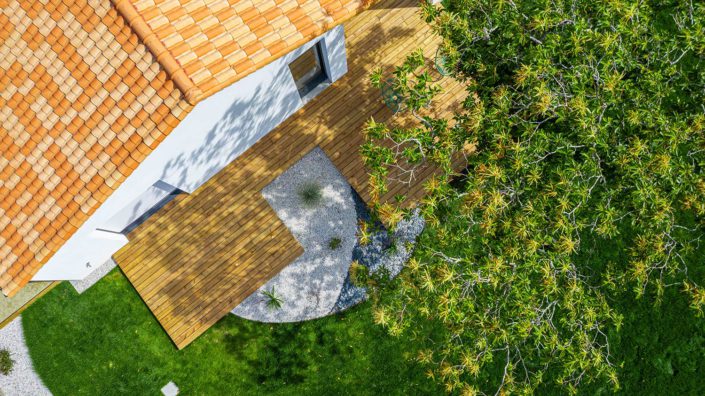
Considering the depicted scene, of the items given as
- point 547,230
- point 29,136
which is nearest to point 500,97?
point 547,230

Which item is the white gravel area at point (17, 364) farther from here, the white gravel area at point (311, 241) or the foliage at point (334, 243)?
the foliage at point (334, 243)

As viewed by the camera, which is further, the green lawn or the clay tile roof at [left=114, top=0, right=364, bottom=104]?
the green lawn

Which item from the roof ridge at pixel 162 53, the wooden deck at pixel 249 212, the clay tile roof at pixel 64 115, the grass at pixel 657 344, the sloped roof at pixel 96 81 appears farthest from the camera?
the wooden deck at pixel 249 212

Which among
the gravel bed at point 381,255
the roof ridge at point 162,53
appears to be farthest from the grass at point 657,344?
the roof ridge at point 162,53

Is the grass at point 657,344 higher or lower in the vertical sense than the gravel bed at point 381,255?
lower

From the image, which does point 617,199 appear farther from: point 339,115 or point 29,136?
point 29,136

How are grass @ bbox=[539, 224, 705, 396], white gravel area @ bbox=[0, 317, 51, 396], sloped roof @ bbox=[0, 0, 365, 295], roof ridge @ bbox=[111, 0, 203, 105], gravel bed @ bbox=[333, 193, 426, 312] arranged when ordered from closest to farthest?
1. roof ridge @ bbox=[111, 0, 203, 105]
2. sloped roof @ bbox=[0, 0, 365, 295]
3. grass @ bbox=[539, 224, 705, 396]
4. gravel bed @ bbox=[333, 193, 426, 312]
5. white gravel area @ bbox=[0, 317, 51, 396]

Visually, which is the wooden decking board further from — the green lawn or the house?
the house

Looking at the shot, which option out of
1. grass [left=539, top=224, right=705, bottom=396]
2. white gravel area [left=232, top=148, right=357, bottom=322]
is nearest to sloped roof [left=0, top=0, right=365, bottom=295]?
white gravel area [left=232, top=148, right=357, bottom=322]
